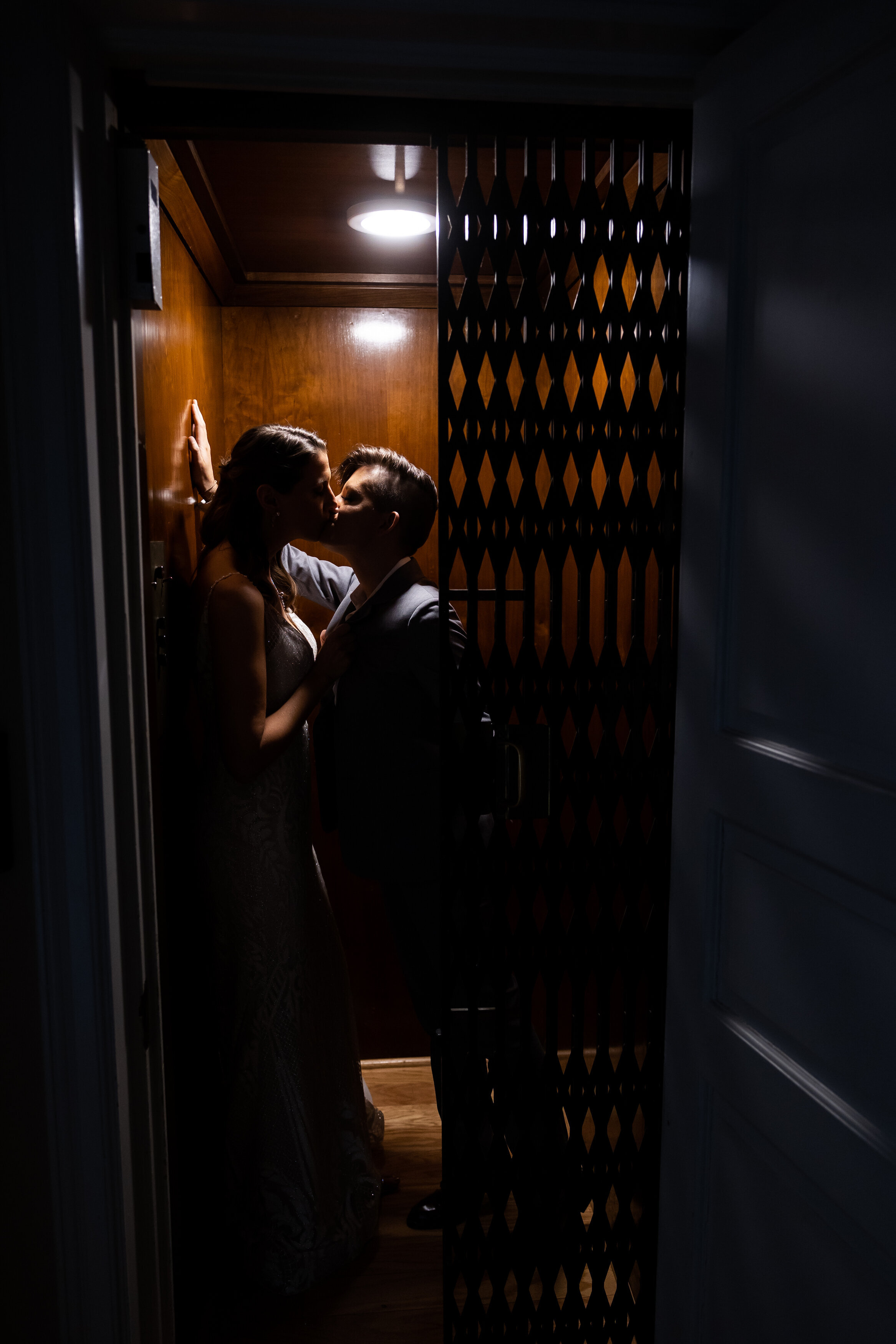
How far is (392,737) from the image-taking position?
6.41ft

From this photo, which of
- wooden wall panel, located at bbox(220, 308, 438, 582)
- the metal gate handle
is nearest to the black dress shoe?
the metal gate handle

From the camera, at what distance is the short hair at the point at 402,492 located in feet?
6.91

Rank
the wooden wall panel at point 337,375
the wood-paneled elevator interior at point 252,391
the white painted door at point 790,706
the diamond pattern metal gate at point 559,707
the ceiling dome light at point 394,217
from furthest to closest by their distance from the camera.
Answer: the wooden wall panel at point 337,375
the ceiling dome light at point 394,217
the wood-paneled elevator interior at point 252,391
the diamond pattern metal gate at point 559,707
the white painted door at point 790,706

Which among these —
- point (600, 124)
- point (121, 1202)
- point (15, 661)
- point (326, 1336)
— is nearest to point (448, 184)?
point (600, 124)

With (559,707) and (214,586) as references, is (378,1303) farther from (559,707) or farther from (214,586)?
(214,586)

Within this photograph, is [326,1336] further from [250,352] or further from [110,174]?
[250,352]

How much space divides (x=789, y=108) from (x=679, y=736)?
77 cm

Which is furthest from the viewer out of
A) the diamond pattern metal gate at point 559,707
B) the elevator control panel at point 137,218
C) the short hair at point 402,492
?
the short hair at point 402,492

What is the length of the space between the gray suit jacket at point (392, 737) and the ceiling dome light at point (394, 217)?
79 cm

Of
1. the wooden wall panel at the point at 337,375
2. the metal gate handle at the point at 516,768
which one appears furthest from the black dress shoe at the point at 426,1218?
the wooden wall panel at the point at 337,375

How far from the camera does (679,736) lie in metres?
1.22

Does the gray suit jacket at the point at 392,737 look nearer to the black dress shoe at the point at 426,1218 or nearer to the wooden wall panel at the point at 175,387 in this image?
the wooden wall panel at the point at 175,387

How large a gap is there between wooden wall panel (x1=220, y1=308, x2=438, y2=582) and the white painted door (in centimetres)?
154

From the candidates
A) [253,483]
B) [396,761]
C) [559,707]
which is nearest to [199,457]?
[253,483]
